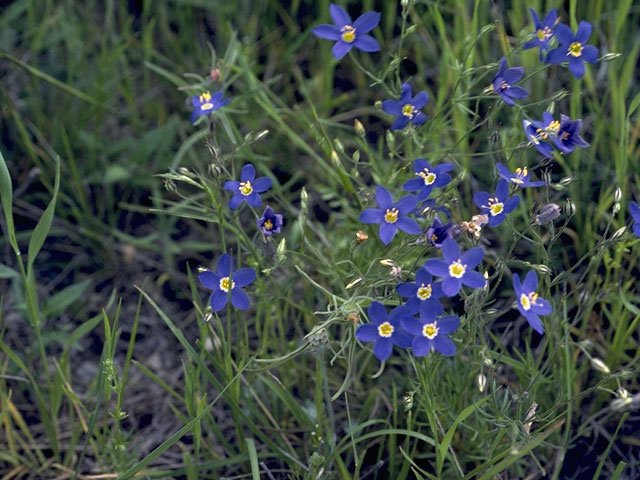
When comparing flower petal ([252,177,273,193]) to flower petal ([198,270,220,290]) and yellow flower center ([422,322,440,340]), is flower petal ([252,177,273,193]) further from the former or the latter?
yellow flower center ([422,322,440,340])

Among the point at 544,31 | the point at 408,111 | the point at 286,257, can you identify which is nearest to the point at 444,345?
the point at 286,257

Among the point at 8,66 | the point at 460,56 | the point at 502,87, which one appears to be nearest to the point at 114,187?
the point at 8,66

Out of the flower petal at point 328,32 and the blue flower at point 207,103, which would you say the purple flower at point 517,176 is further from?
the blue flower at point 207,103

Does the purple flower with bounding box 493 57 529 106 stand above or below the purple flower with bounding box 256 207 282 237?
above

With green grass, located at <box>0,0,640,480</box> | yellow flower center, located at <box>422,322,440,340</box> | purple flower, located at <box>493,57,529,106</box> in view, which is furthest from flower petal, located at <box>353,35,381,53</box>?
yellow flower center, located at <box>422,322,440,340</box>

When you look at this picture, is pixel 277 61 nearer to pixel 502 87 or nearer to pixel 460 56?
pixel 460 56

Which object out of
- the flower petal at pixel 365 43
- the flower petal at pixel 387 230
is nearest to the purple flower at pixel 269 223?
the flower petal at pixel 387 230
